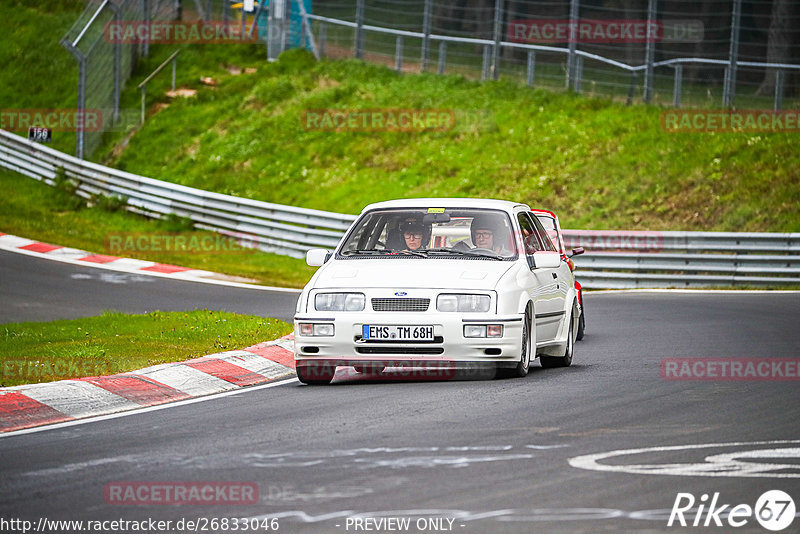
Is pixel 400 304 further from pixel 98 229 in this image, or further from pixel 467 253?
pixel 98 229

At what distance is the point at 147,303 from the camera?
58.5 feet

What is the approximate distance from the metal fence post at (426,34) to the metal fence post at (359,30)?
1.92 meters

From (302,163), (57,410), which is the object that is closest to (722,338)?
(57,410)

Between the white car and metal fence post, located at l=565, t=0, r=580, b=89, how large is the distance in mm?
20299

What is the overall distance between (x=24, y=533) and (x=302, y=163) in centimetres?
2768

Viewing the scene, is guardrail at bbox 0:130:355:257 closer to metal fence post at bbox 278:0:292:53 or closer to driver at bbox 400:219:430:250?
metal fence post at bbox 278:0:292:53

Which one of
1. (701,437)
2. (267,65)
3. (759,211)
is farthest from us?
(267,65)

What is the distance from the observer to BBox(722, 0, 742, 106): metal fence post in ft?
92.3

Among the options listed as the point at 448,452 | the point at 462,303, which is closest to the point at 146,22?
the point at 462,303

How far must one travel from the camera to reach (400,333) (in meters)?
9.75

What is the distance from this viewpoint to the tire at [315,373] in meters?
10.2

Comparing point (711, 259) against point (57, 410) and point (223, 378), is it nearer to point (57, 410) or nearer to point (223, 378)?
point (223, 378)

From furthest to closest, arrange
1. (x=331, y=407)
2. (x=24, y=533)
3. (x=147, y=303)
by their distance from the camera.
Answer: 1. (x=147, y=303)
2. (x=331, y=407)
3. (x=24, y=533)

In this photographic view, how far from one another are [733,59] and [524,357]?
68.6ft
